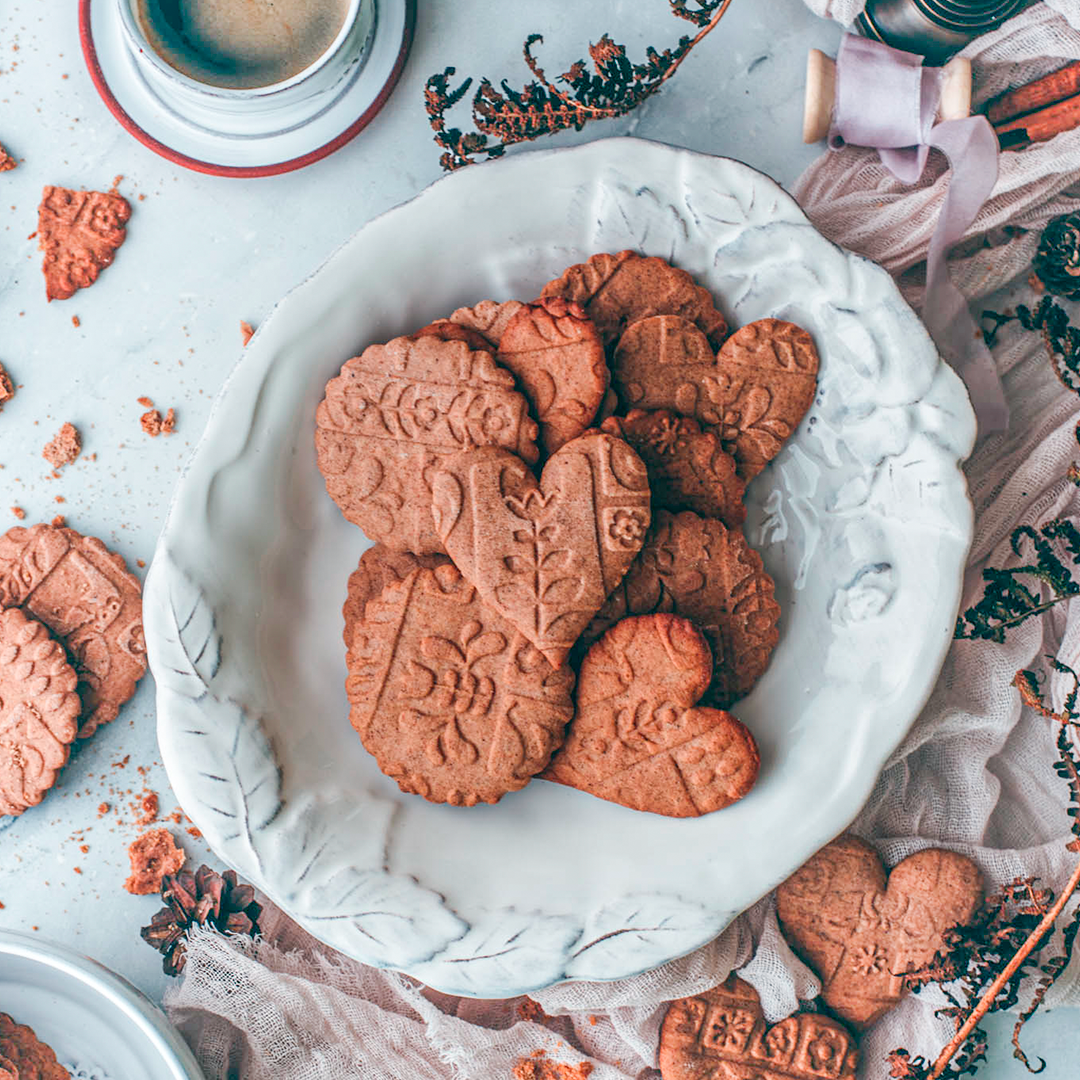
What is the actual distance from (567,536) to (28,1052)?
89 cm

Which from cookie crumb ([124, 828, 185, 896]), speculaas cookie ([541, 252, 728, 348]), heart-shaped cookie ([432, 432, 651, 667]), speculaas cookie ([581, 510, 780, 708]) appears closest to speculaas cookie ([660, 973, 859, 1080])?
speculaas cookie ([581, 510, 780, 708])

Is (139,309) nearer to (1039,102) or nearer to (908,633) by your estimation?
(908,633)

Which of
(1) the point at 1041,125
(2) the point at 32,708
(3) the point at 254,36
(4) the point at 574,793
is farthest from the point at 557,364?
(2) the point at 32,708

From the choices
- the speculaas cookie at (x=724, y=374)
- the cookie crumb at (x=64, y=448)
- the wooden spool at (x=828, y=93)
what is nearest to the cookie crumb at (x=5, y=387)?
the cookie crumb at (x=64, y=448)

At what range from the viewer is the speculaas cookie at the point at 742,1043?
118 centimetres

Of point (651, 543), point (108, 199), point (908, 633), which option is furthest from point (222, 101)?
point (908, 633)

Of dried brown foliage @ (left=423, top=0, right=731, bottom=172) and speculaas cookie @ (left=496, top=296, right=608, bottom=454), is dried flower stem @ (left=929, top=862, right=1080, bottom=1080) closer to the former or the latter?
speculaas cookie @ (left=496, top=296, right=608, bottom=454)

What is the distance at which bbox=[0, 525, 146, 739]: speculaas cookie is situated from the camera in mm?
1223

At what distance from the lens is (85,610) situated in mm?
1227

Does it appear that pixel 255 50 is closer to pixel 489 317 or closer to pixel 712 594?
pixel 489 317

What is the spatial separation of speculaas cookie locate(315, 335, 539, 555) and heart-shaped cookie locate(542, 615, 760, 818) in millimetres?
203

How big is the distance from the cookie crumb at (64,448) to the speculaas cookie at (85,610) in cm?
9

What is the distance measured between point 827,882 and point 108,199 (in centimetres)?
117

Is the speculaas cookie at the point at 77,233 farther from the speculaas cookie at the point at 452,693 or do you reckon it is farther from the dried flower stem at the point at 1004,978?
the dried flower stem at the point at 1004,978
